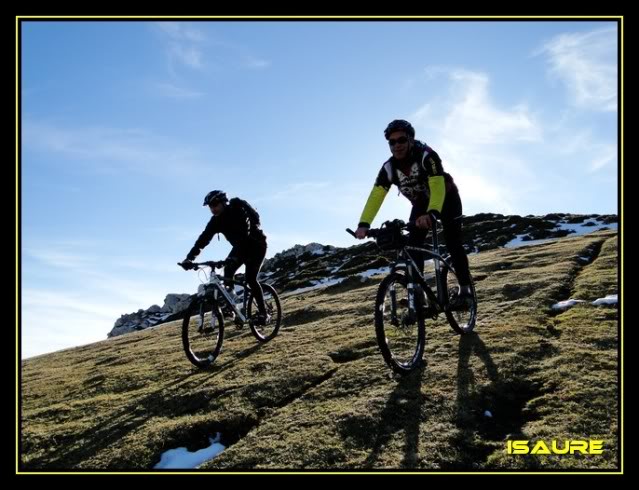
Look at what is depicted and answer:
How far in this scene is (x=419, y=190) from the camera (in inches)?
382

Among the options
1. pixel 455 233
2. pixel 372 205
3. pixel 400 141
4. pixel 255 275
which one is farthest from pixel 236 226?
pixel 455 233

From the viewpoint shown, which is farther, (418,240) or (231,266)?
(231,266)

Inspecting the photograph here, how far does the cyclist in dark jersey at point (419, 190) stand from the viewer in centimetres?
878

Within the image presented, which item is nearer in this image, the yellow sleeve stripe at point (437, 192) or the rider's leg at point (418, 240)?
the yellow sleeve stripe at point (437, 192)

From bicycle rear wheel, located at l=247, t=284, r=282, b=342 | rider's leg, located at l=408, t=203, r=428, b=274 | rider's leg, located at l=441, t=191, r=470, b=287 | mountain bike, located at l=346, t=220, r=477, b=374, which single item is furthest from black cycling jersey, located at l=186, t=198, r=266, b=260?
rider's leg, located at l=441, t=191, r=470, b=287

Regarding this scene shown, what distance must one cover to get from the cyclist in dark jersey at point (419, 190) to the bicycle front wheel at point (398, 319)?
37.2 inches

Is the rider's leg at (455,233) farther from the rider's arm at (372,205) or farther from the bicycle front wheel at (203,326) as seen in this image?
the bicycle front wheel at (203,326)

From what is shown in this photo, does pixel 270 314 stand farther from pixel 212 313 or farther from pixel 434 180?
pixel 434 180

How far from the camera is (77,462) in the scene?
22.4ft

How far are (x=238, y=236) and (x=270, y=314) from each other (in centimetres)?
282

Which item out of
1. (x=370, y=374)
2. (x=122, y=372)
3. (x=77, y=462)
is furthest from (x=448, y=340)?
(x=122, y=372)

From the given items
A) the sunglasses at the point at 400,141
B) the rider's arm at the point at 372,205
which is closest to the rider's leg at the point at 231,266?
the rider's arm at the point at 372,205

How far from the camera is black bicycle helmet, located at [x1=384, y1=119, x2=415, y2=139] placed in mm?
8953
